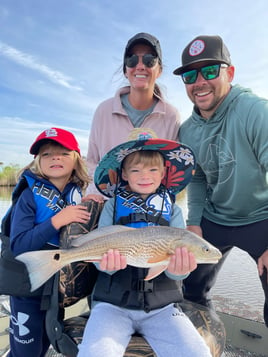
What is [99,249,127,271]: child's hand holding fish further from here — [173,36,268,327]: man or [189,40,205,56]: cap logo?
[189,40,205,56]: cap logo

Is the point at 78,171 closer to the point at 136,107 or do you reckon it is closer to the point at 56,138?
the point at 56,138

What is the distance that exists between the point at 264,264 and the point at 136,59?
251cm

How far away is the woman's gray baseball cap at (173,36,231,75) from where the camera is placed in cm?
282

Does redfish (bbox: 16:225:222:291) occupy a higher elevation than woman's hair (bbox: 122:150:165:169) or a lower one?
lower

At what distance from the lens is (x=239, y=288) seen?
5090 mm

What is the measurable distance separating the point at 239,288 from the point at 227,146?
330 cm

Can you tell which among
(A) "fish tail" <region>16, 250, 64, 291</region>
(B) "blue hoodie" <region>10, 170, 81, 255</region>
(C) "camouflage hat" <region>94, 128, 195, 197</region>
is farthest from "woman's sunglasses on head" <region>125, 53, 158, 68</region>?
(A) "fish tail" <region>16, 250, 64, 291</region>

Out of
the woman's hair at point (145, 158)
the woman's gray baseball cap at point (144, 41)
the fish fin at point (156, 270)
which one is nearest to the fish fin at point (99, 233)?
the fish fin at point (156, 270)

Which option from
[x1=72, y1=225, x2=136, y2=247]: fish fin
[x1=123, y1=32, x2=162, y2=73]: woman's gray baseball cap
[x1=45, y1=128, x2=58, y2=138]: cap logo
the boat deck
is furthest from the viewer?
the boat deck

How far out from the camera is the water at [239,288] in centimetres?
437

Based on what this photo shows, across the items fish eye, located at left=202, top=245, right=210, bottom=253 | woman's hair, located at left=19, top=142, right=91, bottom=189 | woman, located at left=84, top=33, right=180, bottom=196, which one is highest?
woman, located at left=84, top=33, right=180, bottom=196

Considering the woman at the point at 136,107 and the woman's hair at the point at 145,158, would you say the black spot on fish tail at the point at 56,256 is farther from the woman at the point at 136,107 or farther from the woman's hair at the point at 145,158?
the woman at the point at 136,107

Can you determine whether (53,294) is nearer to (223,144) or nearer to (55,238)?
(55,238)

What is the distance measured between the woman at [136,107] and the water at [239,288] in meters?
2.82
